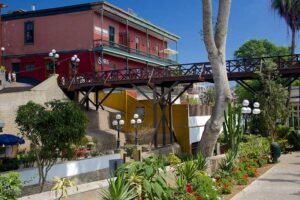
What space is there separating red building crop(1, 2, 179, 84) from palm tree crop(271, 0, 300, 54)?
1249 cm

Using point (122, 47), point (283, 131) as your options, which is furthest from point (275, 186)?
point (122, 47)

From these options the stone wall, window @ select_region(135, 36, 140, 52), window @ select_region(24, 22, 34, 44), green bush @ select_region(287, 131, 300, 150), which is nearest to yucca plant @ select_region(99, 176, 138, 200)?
the stone wall

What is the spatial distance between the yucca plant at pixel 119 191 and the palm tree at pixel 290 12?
104 feet

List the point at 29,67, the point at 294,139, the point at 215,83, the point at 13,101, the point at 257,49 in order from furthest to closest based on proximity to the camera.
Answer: the point at 257,49, the point at 29,67, the point at 294,139, the point at 13,101, the point at 215,83

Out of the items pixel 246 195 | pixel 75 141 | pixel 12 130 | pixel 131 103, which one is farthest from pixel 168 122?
pixel 246 195

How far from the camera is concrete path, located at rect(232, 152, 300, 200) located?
1166cm

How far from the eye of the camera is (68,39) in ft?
123

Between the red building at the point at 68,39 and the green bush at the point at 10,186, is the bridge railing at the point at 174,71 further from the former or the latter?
the green bush at the point at 10,186

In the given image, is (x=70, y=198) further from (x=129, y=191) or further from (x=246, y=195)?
(x=246, y=195)

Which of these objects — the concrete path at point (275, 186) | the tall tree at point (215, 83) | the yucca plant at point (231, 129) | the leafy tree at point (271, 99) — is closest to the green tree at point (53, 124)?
the tall tree at point (215, 83)

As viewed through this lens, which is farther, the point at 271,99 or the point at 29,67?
the point at 29,67

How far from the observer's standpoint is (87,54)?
36.5 meters

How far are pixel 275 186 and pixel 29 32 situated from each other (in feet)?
100

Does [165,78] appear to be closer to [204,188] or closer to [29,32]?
[29,32]
